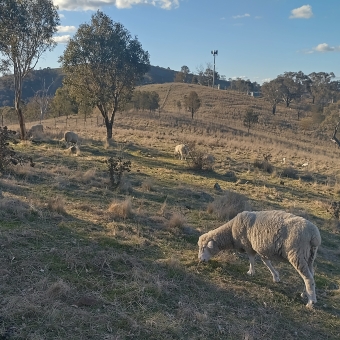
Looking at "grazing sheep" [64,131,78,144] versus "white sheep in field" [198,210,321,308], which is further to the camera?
"grazing sheep" [64,131,78,144]

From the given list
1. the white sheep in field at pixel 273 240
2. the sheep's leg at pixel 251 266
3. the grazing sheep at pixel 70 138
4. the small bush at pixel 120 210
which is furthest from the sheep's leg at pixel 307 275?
the grazing sheep at pixel 70 138

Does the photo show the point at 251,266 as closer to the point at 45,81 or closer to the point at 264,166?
the point at 264,166

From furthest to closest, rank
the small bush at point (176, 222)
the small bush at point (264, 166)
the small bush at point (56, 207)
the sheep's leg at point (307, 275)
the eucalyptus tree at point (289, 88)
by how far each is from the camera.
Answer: the eucalyptus tree at point (289, 88) → the small bush at point (264, 166) → the small bush at point (176, 222) → the small bush at point (56, 207) → the sheep's leg at point (307, 275)

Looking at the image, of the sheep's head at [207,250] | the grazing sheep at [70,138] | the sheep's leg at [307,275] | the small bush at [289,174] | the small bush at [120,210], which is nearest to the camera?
the sheep's leg at [307,275]

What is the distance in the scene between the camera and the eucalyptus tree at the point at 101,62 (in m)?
27.1

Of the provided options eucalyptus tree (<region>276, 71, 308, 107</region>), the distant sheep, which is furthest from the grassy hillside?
eucalyptus tree (<region>276, 71, 308, 107</region>)

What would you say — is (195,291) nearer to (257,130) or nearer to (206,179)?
(206,179)

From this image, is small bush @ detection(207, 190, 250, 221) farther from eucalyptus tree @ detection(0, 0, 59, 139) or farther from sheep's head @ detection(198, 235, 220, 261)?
eucalyptus tree @ detection(0, 0, 59, 139)

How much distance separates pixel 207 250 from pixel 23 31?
20.2 m

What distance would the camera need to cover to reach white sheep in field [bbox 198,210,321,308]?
262 inches

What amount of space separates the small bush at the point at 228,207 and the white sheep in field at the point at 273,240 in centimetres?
338

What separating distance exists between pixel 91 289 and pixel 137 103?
6013cm

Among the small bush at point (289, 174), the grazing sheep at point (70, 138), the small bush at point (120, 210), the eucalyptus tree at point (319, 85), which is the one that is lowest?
the small bush at point (289, 174)

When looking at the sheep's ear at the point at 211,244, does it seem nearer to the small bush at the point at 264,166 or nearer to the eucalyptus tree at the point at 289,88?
the small bush at the point at 264,166
